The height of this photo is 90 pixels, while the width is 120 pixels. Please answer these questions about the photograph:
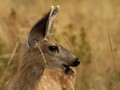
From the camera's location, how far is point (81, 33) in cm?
1061

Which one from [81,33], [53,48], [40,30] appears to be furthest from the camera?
[81,33]

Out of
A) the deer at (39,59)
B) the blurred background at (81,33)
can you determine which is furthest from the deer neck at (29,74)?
the blurred background at (81,33)

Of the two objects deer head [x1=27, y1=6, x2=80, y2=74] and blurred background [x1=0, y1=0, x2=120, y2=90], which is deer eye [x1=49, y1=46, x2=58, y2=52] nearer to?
deer head [x1=27, y1=6, x2=80, y2=74]

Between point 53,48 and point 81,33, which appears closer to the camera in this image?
point 53,48

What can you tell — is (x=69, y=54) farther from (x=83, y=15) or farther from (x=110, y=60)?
(x=83, y=15)

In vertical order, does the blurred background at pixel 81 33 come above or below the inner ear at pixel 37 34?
below

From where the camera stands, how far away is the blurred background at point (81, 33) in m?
9.06

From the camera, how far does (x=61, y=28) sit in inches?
→ 437

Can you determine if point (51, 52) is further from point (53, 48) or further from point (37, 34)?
point (37, 34)

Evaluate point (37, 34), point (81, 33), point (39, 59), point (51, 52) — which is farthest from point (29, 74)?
point (81, 33)

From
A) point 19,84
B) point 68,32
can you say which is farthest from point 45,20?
point 68,32

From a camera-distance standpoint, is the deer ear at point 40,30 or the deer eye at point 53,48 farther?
the deer eye at point 53,48

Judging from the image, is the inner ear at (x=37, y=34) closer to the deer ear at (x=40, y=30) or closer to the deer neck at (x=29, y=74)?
the deer ear at (x=40, y=30)

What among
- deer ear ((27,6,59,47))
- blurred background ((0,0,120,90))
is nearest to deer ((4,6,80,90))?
deer ear ((27,6,59,47))
